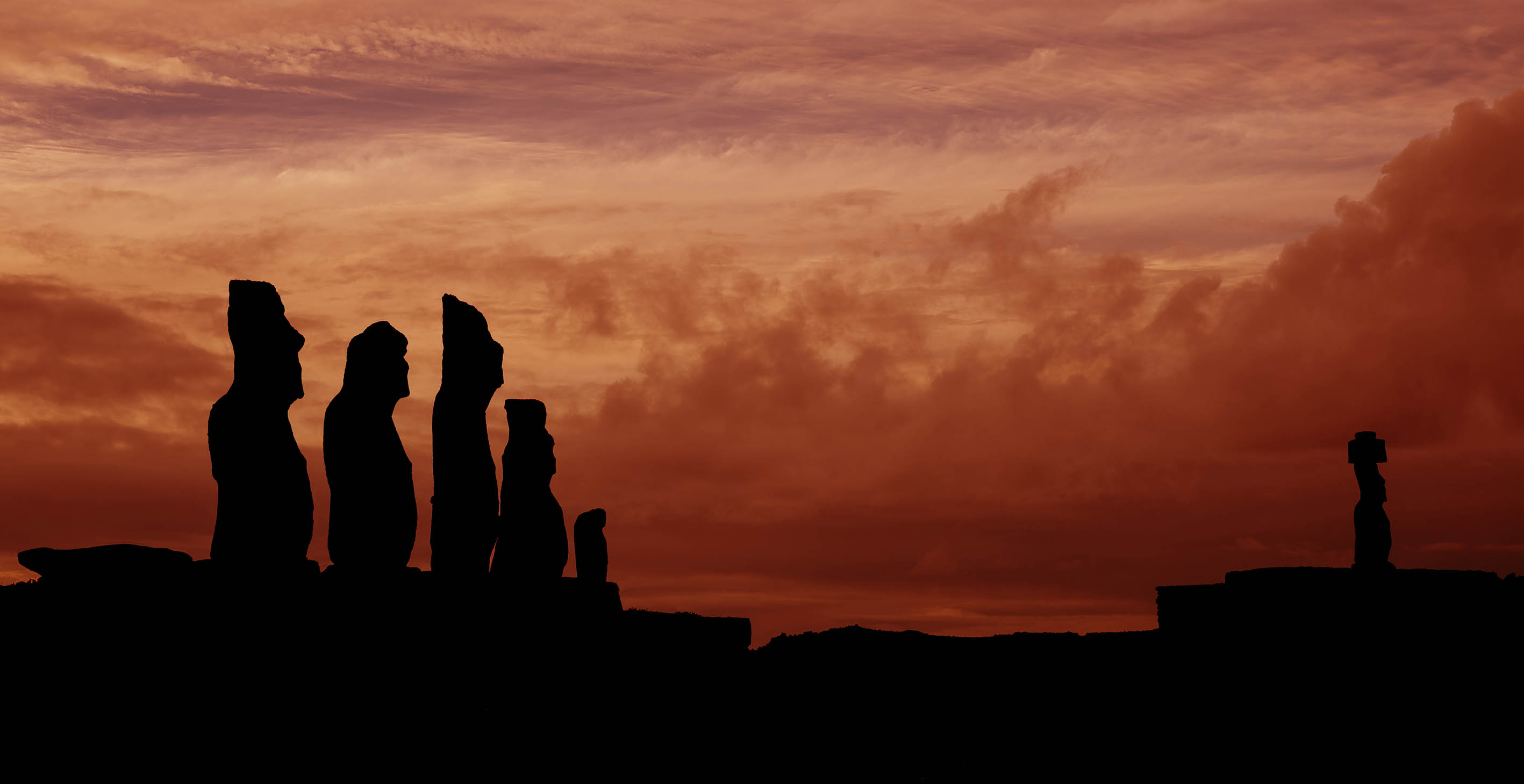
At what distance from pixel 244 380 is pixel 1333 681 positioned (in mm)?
16402

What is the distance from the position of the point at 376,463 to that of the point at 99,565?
3.81 m

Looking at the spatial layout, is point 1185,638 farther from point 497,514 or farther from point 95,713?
point 95,713

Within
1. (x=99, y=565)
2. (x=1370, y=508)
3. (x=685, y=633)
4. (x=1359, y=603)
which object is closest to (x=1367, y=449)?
(x=1370, y=508)

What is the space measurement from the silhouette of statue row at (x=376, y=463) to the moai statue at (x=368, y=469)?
0.06 ft

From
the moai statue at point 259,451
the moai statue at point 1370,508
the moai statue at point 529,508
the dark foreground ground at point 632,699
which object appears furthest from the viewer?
the moai statue at point 1370,508

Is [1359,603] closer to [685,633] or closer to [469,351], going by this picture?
[685,633]

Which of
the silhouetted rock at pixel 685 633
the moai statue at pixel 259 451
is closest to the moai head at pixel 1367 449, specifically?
the silhouetted rock at pixel 685 633

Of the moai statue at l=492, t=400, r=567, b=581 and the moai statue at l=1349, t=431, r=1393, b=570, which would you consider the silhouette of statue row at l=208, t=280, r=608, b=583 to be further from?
the moai statue at l=1349, t=431, r=1393, b=570

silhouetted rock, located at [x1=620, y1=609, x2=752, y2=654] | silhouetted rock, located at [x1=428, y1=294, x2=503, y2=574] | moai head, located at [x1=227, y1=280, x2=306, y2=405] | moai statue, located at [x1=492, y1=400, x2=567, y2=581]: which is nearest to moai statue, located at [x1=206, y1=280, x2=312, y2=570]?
moai head, located at [x1=227, y1=280, x2=306, y2=405]

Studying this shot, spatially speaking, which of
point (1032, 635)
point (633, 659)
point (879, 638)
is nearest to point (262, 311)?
point (633, 659)

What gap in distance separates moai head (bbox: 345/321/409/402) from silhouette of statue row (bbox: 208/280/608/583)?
0.06ft

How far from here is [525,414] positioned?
80.6 feet

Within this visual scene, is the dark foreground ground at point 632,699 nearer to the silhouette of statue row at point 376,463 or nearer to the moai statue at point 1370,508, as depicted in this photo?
the silhouette of statue row at point 376,463

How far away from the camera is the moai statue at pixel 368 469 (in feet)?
68.4
